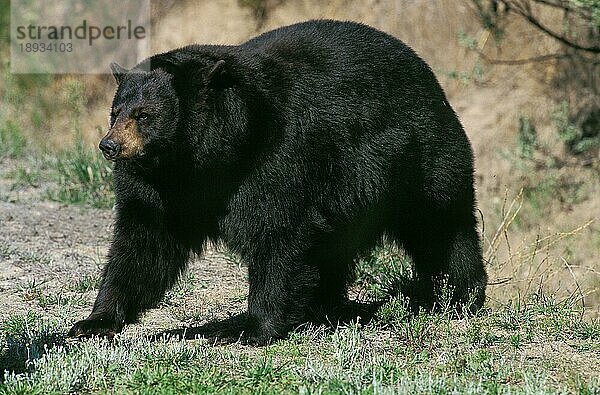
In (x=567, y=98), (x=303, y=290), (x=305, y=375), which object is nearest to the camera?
(x=305, y=375)

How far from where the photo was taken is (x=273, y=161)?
5.36 m

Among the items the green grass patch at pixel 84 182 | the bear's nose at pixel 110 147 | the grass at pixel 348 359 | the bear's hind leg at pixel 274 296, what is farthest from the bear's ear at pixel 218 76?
the green grass patch at pixel 84 182

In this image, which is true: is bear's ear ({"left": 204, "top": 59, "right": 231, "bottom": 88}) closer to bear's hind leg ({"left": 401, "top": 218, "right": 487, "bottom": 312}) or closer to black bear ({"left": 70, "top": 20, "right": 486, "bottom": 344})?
black bear ({"left": 70, "top": 20, "right": 486, "bottom": 344})

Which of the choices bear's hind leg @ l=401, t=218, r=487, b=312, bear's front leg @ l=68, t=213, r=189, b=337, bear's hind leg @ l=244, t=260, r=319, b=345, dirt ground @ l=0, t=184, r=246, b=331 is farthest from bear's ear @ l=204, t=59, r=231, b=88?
bear's hind leg @ l=401, t=218, r=487, b=312

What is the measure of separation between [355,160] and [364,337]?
39.5 inches

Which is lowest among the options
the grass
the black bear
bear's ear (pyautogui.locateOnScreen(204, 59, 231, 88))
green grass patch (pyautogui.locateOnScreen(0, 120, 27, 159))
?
green grass patch (pyautogui.locateOnScreen(0, 120, 27, 159))

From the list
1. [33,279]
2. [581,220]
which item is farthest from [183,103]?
[581,220]

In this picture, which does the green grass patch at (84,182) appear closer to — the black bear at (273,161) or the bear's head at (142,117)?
the black bear at (273,161)

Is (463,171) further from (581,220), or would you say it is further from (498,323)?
(581,220)

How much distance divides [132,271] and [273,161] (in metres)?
1.03

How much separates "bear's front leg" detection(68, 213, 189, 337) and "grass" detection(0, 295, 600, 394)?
19 centimetres

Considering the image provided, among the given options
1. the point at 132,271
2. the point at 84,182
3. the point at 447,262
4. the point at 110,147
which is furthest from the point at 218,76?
the point at 84,182

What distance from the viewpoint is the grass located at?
4469mm

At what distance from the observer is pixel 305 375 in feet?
15.3
